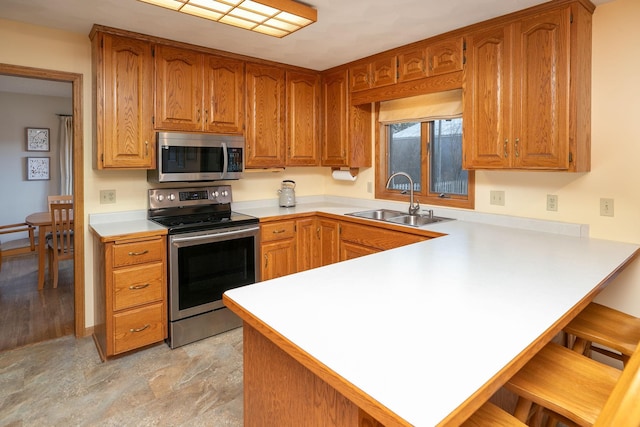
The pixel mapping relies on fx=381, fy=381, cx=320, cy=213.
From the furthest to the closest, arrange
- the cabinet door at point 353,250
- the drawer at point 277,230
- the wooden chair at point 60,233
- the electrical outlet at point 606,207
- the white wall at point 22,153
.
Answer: the white wall at point 22,153 → the wooden chair at point 60,233 → the drawer at point 277,230 → the cabinet door at point 353,250 → the electrical outlet at point 606,207

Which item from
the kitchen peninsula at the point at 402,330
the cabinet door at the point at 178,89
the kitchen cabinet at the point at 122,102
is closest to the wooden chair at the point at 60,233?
the kitchen cabinet at the point at 122,102

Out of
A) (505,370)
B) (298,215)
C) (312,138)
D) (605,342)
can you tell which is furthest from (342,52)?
(505,370)

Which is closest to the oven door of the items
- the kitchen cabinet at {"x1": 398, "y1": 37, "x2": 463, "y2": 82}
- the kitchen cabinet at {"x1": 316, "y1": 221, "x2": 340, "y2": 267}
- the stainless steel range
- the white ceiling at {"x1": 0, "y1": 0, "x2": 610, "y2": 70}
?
the stainless steel range

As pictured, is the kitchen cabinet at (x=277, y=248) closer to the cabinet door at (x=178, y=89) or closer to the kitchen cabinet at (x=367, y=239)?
the kitchen cabinet at (x=367, y=239)

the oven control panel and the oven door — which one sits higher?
the oven control panel

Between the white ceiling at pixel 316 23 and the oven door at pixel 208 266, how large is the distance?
1445 mm

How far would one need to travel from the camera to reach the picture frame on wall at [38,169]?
221 inches

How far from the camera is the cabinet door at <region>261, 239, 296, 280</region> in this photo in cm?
326

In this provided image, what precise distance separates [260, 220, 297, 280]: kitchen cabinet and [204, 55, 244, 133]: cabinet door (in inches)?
35.7

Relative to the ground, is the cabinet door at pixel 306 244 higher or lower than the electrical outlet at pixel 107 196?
lower

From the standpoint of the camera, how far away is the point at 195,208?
3.29 meters

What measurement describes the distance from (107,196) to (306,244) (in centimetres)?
168

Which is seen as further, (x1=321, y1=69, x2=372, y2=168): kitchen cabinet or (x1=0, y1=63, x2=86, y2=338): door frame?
(x1=321, y1=69, x2=372, y2=168): kitchen cabinet

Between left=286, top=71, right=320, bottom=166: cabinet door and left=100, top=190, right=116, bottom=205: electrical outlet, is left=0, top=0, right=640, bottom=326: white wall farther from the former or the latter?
left=286, top=71, right=320, bottom=166: cabinet door
